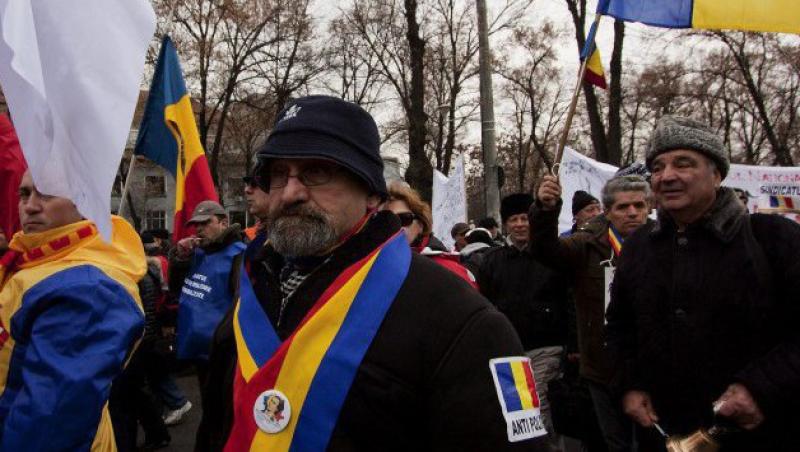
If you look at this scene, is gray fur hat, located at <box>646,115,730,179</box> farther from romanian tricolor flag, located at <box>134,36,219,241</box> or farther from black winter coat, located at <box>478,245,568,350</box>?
romanian tricolor flag, located at <box>134,36,219,241</box>

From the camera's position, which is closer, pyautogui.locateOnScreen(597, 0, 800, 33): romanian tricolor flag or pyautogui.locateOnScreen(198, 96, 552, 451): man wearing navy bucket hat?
pyautogui.locateOnScreen(198, 96, 552, 451): man wearing navy bucket hat

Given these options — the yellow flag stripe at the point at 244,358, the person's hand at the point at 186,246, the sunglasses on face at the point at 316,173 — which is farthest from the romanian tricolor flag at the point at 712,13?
the person's hand at the point at 186,246

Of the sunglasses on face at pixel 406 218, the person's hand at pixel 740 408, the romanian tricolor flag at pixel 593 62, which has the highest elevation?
the romanian tricolor flag at pixel 593 62

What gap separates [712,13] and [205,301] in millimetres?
3589

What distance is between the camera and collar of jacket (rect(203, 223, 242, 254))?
16.0 ft

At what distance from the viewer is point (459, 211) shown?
32.1 feet

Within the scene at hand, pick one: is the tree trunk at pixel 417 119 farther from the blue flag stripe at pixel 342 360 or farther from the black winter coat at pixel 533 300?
the blue flag stripe at pixel 342 360

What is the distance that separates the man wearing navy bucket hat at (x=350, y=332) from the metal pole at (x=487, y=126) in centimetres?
965

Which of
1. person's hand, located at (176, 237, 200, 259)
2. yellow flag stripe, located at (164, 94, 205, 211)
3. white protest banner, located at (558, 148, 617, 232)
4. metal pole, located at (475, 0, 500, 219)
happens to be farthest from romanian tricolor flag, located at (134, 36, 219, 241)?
metal pole, located at (475, 0, 500, 219)

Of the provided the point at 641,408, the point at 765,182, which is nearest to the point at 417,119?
the point at 765,182

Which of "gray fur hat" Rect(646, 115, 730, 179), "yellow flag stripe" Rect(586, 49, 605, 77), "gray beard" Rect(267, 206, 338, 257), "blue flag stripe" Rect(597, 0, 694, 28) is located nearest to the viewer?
"gray beard" Rect(267, 206, 338, 257)

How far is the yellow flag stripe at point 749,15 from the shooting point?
358cm

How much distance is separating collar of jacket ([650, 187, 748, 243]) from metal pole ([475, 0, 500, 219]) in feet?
28.5

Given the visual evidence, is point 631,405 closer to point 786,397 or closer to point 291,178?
point 786,397
